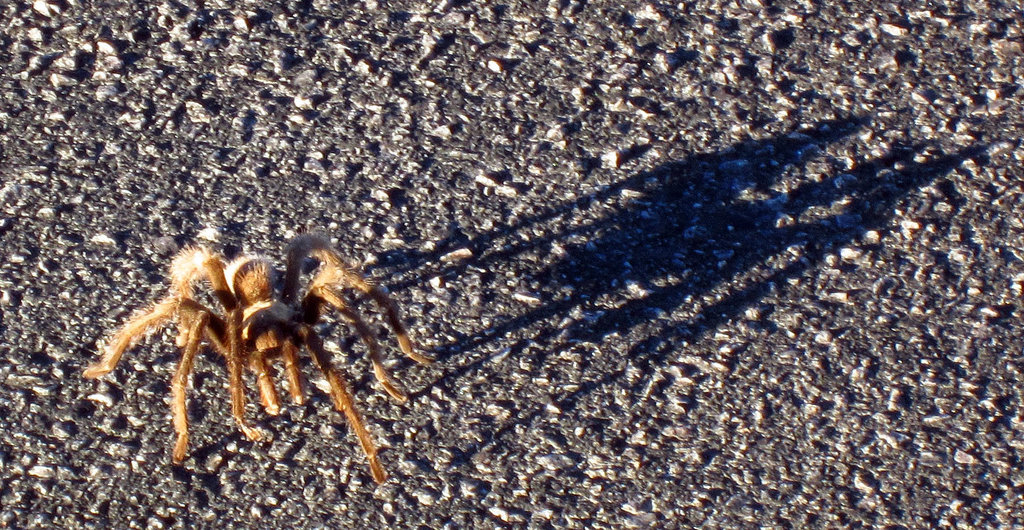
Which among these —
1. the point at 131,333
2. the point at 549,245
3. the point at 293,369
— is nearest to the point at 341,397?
the point at 293,369

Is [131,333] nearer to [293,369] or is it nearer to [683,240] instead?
[293,369]

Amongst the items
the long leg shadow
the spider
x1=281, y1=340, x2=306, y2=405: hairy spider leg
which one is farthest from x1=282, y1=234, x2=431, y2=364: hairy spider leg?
x1=281, y1=340, x2=306, y2=405: hairy spider leg

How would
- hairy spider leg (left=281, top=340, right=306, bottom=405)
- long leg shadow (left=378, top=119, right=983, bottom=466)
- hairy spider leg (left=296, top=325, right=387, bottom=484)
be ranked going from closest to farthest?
hairy spider leg (left=296, top=325, right=387, bottom=484) < hairy spider leg (left=281, top=340, right=306, bottom=405) < long leg shadow (left=378, top=119, right=983, bottom=466)

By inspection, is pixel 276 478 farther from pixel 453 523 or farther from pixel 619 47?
pixel 619 47

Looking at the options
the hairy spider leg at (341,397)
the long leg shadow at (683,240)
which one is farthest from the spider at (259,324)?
the long leg shadow at (683,240)

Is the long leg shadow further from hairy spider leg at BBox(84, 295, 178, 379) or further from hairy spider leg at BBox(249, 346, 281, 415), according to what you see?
hairy spider leg at BBox(84, 295, 178, 379)

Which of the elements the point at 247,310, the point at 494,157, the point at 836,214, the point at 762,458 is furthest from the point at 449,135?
the point at 762,458

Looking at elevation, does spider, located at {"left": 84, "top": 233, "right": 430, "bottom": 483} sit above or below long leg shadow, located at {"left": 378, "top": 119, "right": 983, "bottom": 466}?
above
